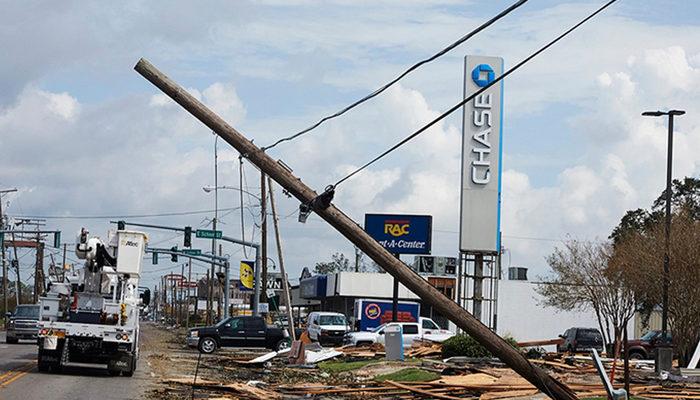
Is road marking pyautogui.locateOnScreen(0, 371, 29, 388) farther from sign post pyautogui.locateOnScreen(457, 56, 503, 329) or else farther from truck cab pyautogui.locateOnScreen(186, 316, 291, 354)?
truck cab pyautogui.locateOnScreen(186, 316, 291, 354)

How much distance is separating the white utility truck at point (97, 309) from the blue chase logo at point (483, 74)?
16903mm

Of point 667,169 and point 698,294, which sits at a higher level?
point 667,169

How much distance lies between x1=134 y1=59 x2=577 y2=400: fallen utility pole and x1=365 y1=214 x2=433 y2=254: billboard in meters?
33.8

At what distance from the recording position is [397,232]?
5119 cm

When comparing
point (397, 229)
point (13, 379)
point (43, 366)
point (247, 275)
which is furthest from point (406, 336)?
point (13, 379)

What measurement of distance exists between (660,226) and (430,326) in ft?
38.5

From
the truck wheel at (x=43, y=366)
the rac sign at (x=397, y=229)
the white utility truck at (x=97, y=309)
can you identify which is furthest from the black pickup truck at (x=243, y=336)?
the truck wheel at (x=43, y=366)

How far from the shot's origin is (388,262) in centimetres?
1639

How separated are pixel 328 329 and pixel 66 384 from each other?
32.0 meters

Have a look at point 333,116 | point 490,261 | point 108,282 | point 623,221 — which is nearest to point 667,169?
point 490,261

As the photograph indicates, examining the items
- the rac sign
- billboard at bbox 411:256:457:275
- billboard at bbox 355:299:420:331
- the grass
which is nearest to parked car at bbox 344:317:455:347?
the rac sign

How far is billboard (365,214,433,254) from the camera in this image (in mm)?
50875

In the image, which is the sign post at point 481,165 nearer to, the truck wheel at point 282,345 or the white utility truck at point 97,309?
the truck wheel at point 282,345

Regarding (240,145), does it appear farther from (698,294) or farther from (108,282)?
(698,294)
